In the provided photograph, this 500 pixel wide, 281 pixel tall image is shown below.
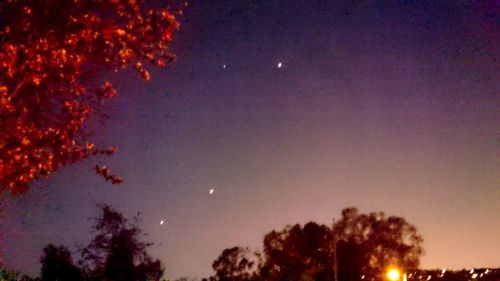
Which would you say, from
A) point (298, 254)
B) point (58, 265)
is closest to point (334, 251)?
point (298, 254)

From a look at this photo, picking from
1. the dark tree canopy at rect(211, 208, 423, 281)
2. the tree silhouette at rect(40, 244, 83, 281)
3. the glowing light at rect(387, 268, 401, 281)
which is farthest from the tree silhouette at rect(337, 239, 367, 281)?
the glowing light at rect(387, 268, 401, 281)

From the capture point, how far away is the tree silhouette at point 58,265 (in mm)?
31995

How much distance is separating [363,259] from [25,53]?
37614mm

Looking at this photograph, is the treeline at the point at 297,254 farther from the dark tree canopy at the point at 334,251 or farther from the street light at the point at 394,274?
the street light at the point at 394,274

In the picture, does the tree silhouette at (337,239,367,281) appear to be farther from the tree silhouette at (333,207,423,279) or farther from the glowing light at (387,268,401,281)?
the glowing light at (387,268,401,281)

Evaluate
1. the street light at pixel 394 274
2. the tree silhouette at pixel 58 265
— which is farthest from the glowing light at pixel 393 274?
the tree silhouette at pixel 58 265

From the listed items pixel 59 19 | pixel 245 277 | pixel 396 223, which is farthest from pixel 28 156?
pixel 396 223

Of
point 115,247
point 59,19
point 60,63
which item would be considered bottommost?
point 60,63

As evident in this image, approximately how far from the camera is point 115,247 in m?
40.9

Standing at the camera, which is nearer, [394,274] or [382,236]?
[394,274]

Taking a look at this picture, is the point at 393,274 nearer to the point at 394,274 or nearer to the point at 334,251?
the point at 394,274

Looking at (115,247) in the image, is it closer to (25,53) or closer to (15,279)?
(15,279)

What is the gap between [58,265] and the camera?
3531 cm

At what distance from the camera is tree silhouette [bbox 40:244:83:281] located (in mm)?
31995
